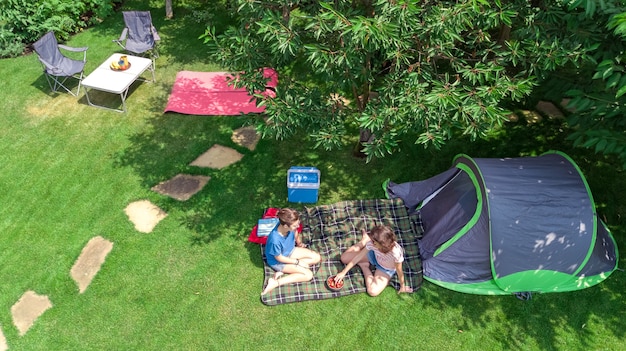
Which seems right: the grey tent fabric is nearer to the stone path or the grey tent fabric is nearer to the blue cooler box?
the stone path

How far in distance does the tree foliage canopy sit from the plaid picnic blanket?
5.43 ft

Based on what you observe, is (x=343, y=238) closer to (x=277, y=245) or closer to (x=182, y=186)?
(x=277, y=245)

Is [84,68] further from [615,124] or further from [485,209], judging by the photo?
[615,124]

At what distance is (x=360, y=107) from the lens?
24.6ft

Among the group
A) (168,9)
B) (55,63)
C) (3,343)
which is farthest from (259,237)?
(168,9)

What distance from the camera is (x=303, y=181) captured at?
24.9 ft

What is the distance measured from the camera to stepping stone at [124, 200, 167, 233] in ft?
24.7

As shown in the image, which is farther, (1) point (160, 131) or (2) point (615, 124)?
(1) point (160, 131)

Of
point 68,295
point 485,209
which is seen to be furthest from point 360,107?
point 68,295

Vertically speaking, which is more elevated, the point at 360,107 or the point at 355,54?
the point at 355,54

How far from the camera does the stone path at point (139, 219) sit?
6492 mm

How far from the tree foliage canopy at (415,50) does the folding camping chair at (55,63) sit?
5245 millimetres

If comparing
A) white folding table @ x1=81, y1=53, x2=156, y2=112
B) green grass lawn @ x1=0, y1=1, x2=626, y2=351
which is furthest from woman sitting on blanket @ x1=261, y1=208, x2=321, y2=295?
white folding table @ x1=81, y1=53, x2=156, y2=112

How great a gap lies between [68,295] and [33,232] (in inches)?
56.8
